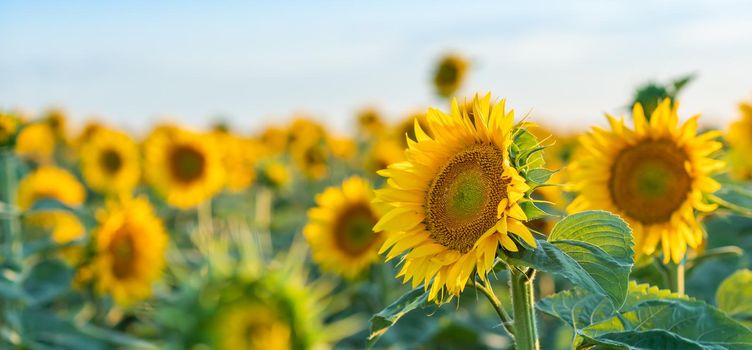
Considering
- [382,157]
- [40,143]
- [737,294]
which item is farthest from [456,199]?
[40,143]

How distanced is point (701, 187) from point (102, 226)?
279 centimetres

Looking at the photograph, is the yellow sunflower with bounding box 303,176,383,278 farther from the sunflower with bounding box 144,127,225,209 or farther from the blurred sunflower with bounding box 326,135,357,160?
the blurred sunflower with bounding box 326,135,357,160

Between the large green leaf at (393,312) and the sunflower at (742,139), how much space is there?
2.72 meters

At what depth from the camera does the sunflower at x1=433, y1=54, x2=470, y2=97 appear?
20.6 ft

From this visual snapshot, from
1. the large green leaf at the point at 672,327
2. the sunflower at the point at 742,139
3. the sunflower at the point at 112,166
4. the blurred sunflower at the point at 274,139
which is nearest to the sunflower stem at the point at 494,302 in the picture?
the large green leaf at the point at 672,327

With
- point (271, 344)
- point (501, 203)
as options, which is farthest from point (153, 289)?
point (501, 203)

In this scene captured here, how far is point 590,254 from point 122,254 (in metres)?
3.29

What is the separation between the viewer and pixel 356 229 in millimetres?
4098

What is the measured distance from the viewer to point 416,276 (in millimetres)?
1384

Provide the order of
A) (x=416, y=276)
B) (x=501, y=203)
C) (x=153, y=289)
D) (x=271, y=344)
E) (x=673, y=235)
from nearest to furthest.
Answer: (x=501, y=203), (x=416, y=276), (x=673, y=235), (x=271, y=344), (x=153, y=289)

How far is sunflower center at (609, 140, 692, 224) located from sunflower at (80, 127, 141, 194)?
187 inches

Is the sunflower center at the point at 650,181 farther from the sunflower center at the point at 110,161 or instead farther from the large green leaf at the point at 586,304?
the sunflower center at the point at 110,161

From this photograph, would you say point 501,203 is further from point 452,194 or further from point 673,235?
point 673,235

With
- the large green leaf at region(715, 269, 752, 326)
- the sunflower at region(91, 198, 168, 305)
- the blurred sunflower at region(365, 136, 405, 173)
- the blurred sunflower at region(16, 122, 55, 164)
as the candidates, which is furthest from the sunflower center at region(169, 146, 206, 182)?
the large green leaf at region(715, 269, 752, 326)
